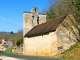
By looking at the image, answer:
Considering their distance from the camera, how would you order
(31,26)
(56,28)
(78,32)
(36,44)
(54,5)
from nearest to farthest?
(56,28), (78,32), (36,44), (31,26), (54,5)

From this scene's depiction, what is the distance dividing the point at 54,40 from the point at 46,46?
3.18 m

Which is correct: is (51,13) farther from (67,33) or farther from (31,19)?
(67,33)

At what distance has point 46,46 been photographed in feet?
129

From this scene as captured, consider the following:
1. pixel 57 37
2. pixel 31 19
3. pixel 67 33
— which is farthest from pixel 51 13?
pixel 57 37

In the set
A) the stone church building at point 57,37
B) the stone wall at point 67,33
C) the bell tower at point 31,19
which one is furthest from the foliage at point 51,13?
the stone wall at point 67,33

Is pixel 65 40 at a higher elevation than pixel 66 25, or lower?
lower

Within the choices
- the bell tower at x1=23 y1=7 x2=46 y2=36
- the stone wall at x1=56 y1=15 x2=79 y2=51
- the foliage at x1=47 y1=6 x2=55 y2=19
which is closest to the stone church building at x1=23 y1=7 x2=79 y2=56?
the stone wall at x1=56 y1=15 x2=79 y2=51

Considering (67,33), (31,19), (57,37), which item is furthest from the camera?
(31,19)

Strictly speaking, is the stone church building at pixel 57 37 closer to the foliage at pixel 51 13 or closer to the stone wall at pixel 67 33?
the stone wall at pixel 67 33

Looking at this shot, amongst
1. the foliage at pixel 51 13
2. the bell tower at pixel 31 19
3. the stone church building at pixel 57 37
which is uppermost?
the foliage at pixel 51 13

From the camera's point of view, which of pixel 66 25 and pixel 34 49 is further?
pixel 34 49

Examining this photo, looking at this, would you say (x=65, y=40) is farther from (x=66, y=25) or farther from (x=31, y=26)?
(x=31, y=26)

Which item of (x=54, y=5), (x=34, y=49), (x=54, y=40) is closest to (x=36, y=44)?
(x=34, y=49)

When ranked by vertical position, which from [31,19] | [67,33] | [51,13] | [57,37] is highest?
[51,13]
